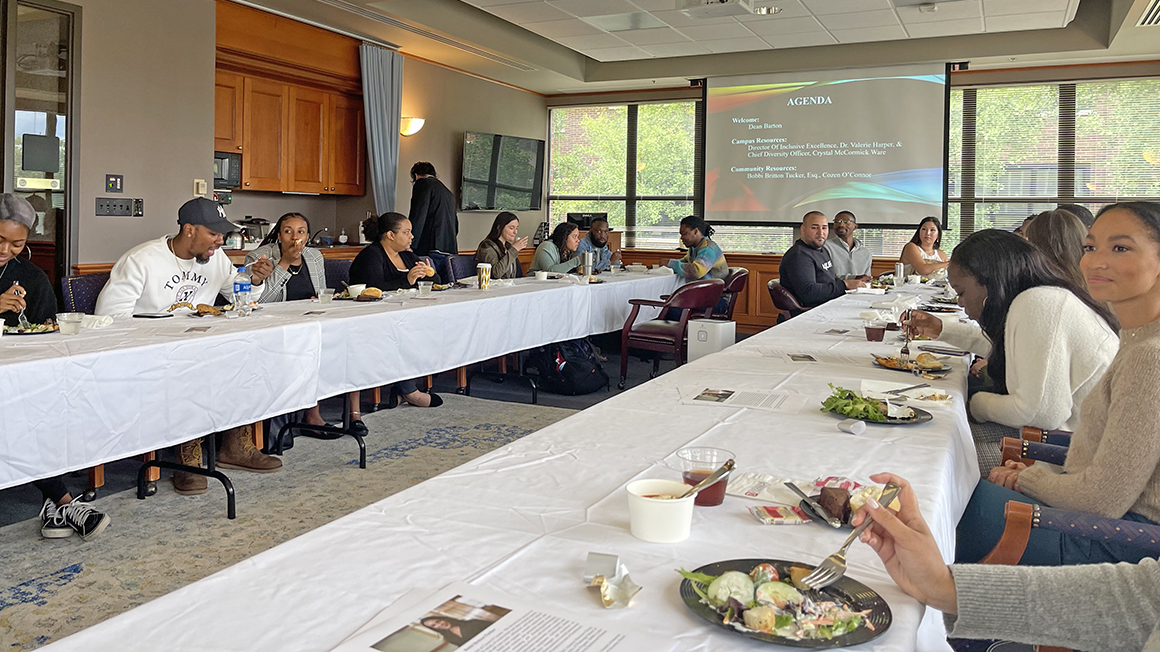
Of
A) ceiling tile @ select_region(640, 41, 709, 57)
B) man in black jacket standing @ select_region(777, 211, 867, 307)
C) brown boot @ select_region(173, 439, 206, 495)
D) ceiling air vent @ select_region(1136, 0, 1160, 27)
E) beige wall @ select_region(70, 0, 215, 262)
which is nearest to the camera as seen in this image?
brown boot @ select_region(173, 439, 206, 495)

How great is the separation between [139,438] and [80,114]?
3474 mm

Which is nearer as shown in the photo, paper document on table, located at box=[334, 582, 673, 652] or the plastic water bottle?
paper document on table, located at box=[334, 582, 673, 652]

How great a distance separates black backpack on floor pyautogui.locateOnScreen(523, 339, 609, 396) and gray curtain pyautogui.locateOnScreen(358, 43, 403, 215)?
2.85 m

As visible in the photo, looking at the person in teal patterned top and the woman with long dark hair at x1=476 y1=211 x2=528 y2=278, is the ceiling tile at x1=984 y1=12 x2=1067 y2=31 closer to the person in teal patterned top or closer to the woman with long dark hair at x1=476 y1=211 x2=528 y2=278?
the person in teal patterned top

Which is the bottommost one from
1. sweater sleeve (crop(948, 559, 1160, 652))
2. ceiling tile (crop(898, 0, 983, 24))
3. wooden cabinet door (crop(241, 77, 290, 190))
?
sweater sleeve (crop(948, 559, 1160, 652))

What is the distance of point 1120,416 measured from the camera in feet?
4.98

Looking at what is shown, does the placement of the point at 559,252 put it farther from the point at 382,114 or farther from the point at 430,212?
the point at 382,114

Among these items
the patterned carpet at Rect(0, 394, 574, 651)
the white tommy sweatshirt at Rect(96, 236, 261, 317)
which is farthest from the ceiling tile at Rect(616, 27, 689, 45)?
the white tommy sweatshirt at Rect(96, 236, 261, 317)

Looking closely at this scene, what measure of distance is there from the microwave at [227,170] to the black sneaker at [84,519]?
13.3 ft

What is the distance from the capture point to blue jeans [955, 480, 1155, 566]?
5.19ft

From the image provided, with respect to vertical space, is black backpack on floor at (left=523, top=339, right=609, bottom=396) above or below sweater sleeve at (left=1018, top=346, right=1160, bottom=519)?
below

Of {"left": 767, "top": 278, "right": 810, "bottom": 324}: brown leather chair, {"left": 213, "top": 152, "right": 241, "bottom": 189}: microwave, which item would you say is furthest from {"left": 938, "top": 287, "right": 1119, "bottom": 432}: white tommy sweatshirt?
{"left": 213, "top": 152, "right": 241, "bottom": 189}: microwave

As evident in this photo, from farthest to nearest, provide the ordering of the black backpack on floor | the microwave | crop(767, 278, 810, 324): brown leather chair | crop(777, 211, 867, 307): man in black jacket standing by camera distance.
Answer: the microwave, crop(777, 211, 867, 307): man in black jacket standing, crop(767, 278, 810, 324): brown leather chair, the black backpack on floor

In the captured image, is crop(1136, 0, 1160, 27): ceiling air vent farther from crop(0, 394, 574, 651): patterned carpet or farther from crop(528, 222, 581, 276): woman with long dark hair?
crop(0, 394, 574, 651): patterned carpet
